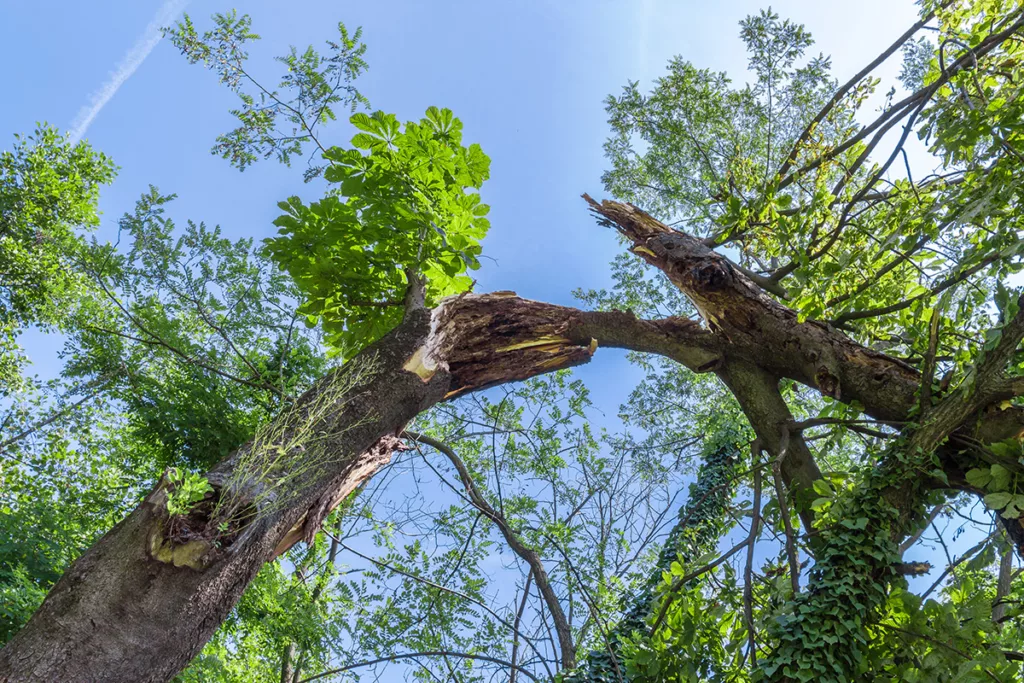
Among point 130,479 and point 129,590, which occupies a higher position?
point 130,479

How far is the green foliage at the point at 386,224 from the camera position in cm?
330

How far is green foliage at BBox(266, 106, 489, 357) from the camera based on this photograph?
10.8 feet

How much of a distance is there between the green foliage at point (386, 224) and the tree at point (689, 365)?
1 centimetres

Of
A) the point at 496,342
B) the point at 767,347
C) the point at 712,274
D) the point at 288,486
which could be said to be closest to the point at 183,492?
the point at 288,486

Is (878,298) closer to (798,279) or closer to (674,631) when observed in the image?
(798,279)

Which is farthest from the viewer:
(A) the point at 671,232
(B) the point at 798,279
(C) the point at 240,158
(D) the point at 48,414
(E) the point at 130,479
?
(D) the point at 48,414

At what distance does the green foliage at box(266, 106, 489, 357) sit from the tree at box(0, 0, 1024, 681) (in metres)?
0.01

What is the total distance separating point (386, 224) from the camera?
3.39 metres

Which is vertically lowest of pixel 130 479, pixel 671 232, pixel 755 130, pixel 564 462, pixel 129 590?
pixel 129 590

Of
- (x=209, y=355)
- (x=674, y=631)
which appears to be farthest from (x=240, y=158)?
(x=674, y=631)

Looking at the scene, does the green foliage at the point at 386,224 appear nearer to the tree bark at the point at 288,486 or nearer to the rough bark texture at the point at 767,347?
the tree bark at the point at 288,486

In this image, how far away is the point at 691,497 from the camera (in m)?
4.09

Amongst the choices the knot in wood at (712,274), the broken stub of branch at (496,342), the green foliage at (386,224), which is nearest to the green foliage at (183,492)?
the broken stub of branch at (496,342)

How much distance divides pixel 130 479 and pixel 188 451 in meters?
0.89
